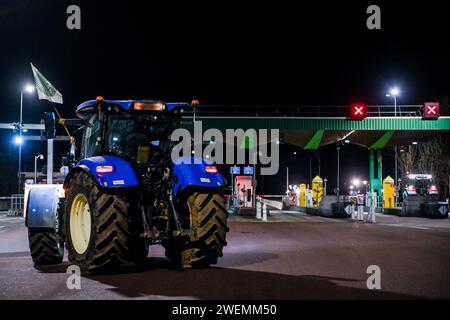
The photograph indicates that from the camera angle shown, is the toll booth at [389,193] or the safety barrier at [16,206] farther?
the toll booth at [389,193]

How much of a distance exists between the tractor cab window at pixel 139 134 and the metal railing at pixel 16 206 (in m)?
27.7

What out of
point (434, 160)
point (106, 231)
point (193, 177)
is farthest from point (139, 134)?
point (434, 160)

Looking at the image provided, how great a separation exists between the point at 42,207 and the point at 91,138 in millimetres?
1697

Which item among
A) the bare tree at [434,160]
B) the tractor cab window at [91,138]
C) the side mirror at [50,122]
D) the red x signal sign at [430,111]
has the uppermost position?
the red x signal sign at [430,111]

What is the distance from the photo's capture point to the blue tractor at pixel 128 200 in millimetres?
9875

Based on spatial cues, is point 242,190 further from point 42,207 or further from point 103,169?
point 103,169

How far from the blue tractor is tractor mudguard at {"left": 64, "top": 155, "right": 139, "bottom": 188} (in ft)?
0.05

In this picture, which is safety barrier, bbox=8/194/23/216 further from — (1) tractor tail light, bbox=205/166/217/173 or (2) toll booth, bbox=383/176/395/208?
(1) tractor tail light, bbox=205/166/217/173

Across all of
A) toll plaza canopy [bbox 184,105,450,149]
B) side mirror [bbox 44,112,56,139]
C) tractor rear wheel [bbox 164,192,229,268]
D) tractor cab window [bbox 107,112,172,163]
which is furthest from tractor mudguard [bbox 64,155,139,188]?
toll plaza canopy [bbox 184,105,450,149]

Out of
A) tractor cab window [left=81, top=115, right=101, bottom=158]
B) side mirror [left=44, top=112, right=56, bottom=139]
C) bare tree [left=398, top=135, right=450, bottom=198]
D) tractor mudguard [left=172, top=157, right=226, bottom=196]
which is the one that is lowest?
tractor mudguard [left=172, top=157, right=226, bottom=196]

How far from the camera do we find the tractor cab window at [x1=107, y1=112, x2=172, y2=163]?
1116 cm

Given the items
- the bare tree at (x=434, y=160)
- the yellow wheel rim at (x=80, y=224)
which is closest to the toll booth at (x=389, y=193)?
the bare tree at (x=434, y=160)

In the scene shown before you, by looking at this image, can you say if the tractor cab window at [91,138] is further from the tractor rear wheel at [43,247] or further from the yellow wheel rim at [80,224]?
the tractor rear wheel at [43,247]
